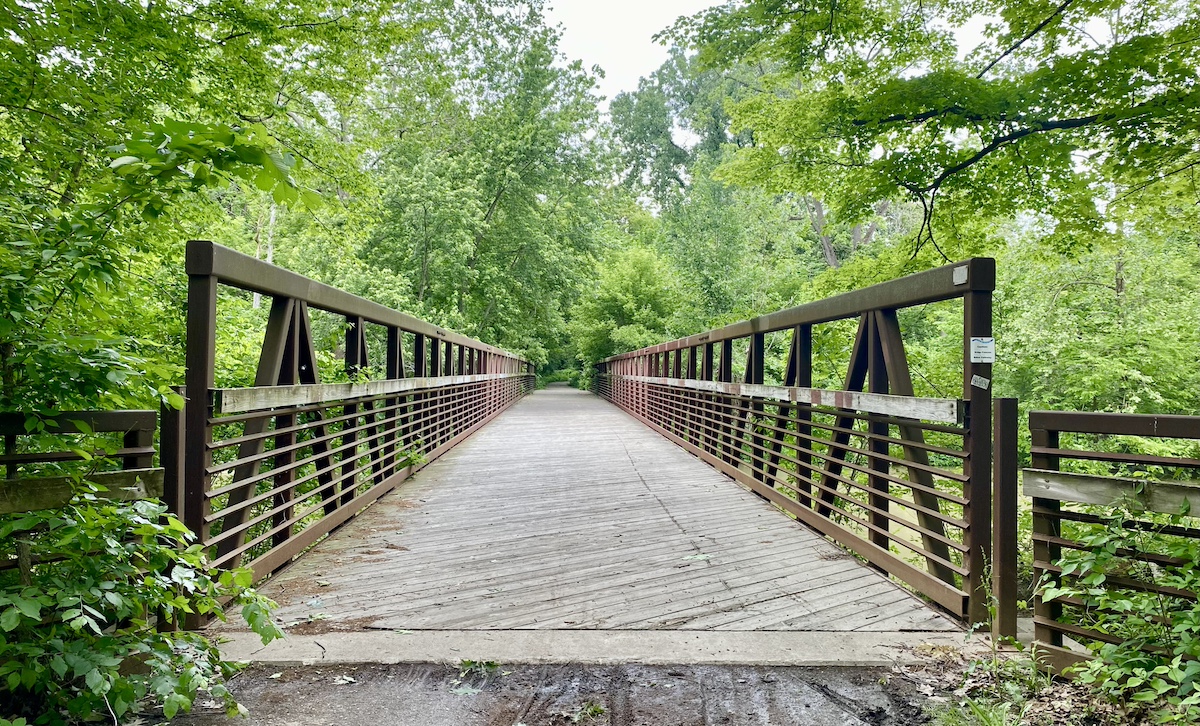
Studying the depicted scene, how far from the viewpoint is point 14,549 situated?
1.99 meters

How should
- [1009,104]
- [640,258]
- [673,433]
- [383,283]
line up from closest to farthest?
1. [1009,104]
2. [673,433]
3. [383,283]
4. [640,258]

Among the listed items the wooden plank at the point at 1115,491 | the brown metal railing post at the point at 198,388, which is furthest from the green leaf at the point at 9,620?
the wooden plank at the point at 1115,491

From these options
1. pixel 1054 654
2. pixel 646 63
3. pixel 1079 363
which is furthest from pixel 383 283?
pixel 646 63

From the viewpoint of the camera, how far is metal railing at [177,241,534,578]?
2.61 meters

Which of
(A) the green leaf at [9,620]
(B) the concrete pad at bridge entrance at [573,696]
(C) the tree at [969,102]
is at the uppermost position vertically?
(C) the tree at [969,102]

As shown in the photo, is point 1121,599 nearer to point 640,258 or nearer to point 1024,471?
point 1024,471

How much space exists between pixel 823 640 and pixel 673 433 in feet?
25.1

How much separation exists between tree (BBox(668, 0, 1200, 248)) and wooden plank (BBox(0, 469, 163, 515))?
277 inches

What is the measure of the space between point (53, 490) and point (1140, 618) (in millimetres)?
3324

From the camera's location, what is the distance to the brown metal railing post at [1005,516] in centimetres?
260

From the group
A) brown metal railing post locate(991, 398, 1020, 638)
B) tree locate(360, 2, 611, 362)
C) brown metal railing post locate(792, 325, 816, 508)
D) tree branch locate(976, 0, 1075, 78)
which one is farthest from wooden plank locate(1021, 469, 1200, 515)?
tree locate(360, 2, 611, 362)

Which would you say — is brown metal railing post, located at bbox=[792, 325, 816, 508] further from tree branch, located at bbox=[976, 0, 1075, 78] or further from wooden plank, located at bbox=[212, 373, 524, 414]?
tree branch, located at bbox=[976, 0, 1075, 78]

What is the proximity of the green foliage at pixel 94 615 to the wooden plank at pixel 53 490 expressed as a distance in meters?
0.04

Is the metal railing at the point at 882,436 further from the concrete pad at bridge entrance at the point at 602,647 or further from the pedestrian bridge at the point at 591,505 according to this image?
the concrete pad at bridge entrance at the point at 602,647
